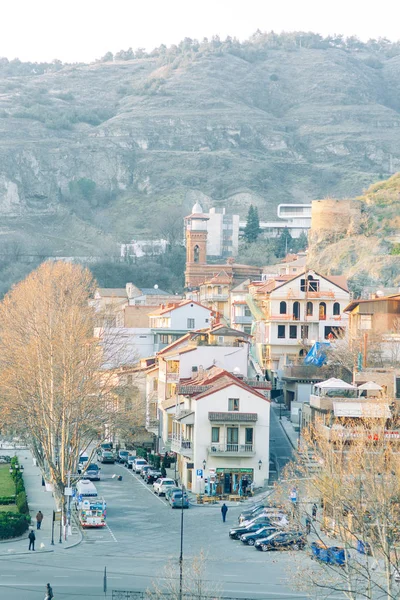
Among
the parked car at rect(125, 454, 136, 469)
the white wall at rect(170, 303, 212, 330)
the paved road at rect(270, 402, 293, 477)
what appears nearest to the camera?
the paved road at rect(270, 402, 293, 477)

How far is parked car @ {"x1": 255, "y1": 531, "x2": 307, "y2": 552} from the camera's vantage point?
163 feet

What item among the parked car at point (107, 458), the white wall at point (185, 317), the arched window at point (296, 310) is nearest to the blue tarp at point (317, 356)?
the arched window at point (296, 310)

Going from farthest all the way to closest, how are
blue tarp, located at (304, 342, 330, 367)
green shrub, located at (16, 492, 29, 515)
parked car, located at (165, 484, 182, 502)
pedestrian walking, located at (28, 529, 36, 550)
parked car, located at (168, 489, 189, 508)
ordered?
blue tarp, located at (304, 342, 330, 367)
parked car, located at (165, 484, 182, 502)
parked car, located at (168, 489, 189, 508)
green shrub, located at (16, 492, 29, 515)
pedestrian walking, located at (28, 529, 36, 550)

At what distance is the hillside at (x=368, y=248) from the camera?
123 meters

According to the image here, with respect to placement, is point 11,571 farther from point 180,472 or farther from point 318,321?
point 318,321

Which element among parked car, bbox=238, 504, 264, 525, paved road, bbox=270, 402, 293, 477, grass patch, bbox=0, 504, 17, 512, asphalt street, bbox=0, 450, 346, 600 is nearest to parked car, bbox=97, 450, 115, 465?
paved road, bbox=270, 402, 293, 477

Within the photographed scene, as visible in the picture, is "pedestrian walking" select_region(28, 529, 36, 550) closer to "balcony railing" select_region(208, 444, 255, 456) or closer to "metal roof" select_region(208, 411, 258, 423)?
"balcony railing" select_region(208, 444, 255, 456)

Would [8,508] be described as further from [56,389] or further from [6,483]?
[6,483]

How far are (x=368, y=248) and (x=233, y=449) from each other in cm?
5951

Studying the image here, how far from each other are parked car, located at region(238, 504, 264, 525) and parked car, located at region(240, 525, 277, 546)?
3149mm

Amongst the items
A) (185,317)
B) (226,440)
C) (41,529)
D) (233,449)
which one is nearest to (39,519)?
(41,529)

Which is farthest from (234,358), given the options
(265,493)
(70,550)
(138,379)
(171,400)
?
(70,550)

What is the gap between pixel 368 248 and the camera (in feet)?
429

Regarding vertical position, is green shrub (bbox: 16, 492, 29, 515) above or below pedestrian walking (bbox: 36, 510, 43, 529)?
above
